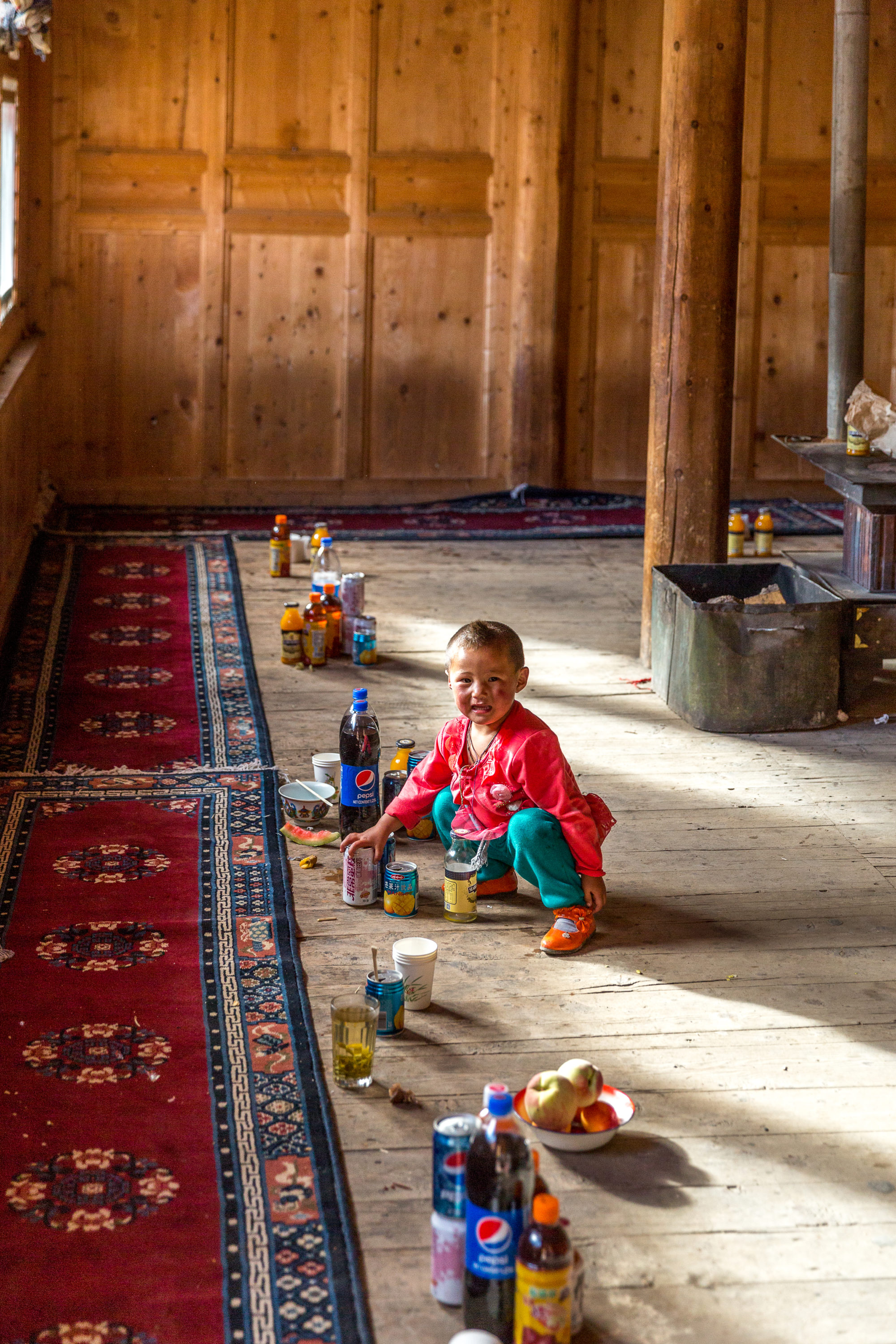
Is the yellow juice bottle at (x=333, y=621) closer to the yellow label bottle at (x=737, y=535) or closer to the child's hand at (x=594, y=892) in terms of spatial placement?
the yellow label bottle at (x=737, y=535)

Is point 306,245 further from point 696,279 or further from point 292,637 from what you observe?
point 696,279

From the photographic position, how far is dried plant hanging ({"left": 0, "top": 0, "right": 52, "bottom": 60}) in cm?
533

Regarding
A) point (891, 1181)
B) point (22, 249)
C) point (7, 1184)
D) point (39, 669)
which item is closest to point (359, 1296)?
point (7, 1184)

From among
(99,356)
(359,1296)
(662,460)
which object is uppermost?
(99,356)

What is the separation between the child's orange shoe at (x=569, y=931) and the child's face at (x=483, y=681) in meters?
0.49

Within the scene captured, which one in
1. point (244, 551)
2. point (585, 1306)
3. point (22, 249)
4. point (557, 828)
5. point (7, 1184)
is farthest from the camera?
point (22, 249)

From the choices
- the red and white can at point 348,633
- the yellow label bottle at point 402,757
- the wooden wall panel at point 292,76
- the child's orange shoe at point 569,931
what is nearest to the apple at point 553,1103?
the child's orange shoe at point 569,931

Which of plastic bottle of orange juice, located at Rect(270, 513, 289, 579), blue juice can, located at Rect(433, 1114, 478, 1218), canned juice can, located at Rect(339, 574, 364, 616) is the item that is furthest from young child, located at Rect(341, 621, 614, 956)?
plastic bottle of orange juice, located at Rect(270, 513, 289, 579)

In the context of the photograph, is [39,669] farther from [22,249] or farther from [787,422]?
[787,422]

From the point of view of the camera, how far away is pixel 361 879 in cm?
383

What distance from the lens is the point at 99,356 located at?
887 cm

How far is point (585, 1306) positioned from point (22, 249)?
7.30 meters

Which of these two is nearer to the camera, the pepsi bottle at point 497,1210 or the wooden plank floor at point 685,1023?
the pepsi bottle at point 497,1210

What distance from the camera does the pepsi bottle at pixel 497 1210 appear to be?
7.45 ft
